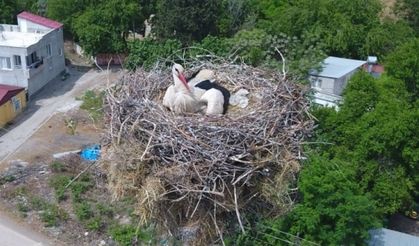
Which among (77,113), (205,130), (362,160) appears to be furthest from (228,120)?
(77,113)

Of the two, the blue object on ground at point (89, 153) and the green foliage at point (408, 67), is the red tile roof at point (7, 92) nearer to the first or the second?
the blue object on ground at point (89, 153)

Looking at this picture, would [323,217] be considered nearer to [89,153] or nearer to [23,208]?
[23,208]

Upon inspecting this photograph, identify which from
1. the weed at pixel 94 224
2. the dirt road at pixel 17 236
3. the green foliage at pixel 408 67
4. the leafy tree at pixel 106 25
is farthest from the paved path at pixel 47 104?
the green foliage at pixel 408 67

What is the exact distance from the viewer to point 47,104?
26484 millimetres

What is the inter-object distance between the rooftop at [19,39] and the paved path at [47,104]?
7.63ft

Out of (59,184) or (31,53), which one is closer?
(59,184)

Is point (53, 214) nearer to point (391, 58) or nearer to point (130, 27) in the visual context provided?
point (391, 58)

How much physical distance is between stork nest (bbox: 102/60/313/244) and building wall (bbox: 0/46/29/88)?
18.9 meters

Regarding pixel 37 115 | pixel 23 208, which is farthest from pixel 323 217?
pixel 37 115

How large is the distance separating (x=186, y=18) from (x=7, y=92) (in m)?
8.52

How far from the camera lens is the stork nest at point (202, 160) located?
23.7 feet

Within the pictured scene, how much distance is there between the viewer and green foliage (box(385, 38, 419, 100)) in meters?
19.0

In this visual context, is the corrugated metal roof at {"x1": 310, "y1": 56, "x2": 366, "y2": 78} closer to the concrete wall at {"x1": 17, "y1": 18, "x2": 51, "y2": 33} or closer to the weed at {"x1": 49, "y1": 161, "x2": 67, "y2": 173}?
the weed at {"x1": 49, "y1": 161, "x2": 67, "y2": 173}

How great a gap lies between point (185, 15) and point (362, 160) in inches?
493
